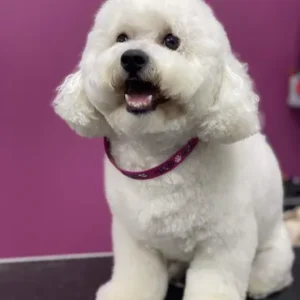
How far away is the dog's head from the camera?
94 cm

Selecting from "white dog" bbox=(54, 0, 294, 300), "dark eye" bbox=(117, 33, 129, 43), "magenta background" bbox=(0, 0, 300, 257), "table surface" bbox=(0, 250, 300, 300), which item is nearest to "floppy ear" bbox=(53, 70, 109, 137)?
"white dog" bbox=(54, 0, 294, 300)

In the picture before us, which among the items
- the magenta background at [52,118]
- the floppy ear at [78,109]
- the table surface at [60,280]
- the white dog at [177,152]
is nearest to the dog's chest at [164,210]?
the white dog at [177,152]

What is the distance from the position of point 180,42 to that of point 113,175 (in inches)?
12.2

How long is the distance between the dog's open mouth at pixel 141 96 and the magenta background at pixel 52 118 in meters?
0.87

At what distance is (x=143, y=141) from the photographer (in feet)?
3.52

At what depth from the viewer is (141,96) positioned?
38.3 inches

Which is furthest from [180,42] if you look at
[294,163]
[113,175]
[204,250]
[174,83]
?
[294,163]

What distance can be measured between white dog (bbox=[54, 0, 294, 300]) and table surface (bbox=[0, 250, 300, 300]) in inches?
3.6

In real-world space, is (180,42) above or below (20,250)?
above

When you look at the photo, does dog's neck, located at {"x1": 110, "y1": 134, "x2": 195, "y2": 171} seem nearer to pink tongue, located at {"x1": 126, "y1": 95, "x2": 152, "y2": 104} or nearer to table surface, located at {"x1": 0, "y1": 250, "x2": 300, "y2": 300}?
pink tongue, located at {"x1": 126, "y1": 95, "x2": 152, "y2": 104}

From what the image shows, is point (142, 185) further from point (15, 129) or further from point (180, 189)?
point (15, 129)

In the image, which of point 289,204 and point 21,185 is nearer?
point 21,185

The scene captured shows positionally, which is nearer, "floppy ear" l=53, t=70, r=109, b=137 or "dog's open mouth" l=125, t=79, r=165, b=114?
"dog's open mouth" l=125, t=79, r=165, b=114

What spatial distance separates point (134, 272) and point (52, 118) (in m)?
0.75
